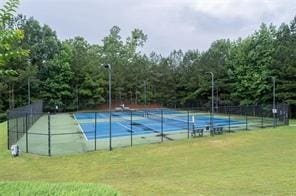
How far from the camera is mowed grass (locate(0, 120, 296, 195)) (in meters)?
14.2

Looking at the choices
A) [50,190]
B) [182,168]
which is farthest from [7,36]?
[182,168]

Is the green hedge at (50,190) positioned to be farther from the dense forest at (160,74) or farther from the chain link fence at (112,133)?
the dense forest at (160,74)

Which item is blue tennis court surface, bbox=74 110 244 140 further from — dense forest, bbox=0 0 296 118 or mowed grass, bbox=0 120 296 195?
dense forest, bbox=0 0 296 118

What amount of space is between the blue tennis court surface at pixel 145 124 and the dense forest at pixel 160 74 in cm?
1336

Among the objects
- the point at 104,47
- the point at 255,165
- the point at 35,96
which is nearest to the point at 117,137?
the point at 255,165

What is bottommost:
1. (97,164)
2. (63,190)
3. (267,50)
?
(97,164)

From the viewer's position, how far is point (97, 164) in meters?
22.2

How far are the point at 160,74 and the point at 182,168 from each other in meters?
61.7

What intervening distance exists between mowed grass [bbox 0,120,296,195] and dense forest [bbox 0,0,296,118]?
33.4 meters

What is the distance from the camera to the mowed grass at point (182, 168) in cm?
1419

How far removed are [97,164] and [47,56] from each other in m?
59.9

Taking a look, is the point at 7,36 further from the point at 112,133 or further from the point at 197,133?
the point at 112,133

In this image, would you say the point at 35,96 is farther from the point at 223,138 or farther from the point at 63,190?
the point at 63,190

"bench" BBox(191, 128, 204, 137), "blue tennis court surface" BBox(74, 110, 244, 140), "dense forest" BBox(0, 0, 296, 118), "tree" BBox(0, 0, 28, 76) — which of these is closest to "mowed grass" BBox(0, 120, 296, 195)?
"bench" BBox(191, 128, 204, 137)
